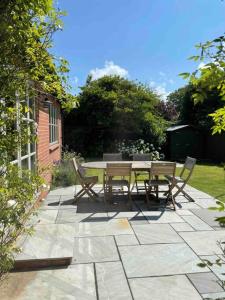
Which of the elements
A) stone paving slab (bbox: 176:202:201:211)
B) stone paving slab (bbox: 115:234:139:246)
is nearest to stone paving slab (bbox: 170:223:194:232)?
stone paving slab (bbox: 115:234:139:246)

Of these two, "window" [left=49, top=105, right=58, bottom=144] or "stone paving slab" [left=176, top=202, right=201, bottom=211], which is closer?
"stone paving slab" [left=176, top=202, right=201, bottom=211]

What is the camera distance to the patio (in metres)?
3.07

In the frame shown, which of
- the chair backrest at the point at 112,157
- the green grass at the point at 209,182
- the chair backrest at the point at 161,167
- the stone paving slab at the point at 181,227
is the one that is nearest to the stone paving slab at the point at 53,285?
the stone paving slab at the point at 181,227

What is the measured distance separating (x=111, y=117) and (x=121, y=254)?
12.5 m

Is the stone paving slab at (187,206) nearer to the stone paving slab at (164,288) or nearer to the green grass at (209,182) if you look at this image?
the green grass at (209,182)

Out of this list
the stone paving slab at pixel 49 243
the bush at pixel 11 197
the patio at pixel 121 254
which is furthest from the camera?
the stone paving slab at pixel 49 243

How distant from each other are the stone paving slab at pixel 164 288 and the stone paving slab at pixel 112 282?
3.7 inches

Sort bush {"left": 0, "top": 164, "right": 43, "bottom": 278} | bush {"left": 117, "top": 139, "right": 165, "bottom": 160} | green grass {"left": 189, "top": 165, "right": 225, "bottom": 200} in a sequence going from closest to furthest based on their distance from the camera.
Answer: bush {"left": 0, "top": 164, "right": 43, "bottom": 278} < green grass {"left": 189, "top": 165, "right": 225, "bottom": 200} < bush {"left": 117, "top": 139, "right": 165, "bottom": 160}

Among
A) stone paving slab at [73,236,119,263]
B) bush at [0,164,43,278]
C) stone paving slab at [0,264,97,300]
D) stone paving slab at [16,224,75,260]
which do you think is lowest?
stone paving slab at [0,264,97,300]

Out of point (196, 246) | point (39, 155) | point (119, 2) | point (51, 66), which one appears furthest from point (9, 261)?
point (119, 2)

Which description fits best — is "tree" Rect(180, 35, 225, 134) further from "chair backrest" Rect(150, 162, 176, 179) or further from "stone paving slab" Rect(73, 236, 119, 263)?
"chair backrest" Rect(150, 162, 176, 179)

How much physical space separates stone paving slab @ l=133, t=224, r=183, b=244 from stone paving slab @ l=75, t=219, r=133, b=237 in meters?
0.19

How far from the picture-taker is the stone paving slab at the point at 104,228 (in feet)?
15.6

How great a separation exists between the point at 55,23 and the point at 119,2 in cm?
703
